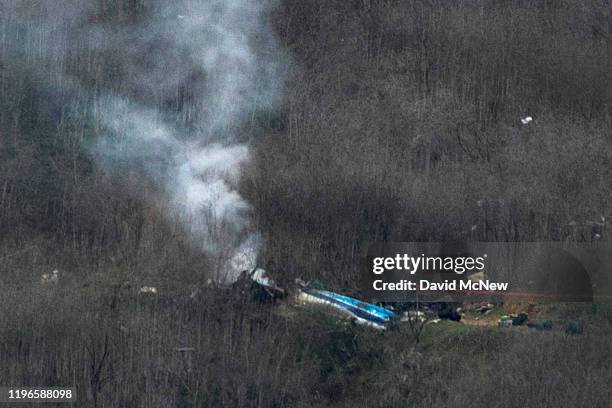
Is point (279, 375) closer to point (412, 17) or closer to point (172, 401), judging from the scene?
point (172, 401)

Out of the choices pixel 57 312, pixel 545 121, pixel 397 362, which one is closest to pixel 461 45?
pixel 545 121

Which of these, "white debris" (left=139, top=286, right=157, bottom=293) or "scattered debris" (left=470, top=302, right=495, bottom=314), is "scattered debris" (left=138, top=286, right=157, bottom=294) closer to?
"white debris" (left=139, top=286, right=157, bottom=293)

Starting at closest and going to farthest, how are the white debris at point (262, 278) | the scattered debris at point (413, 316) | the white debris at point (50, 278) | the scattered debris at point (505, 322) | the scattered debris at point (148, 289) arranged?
the scattered debris at point (505, 322) < the scattered debris at point (413, 316) < the scattered debris at point (148, 289) < the white debris at point (50, 278) < the white debris at point (262, 278)

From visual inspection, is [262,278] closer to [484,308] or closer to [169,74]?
[484,308]

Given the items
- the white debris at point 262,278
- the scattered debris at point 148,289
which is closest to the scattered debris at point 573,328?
the white debris at point 262,278

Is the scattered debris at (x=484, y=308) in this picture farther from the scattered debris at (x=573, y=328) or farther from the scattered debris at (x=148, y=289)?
the scattered debris at (x=148, y=289)

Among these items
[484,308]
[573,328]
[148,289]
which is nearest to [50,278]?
[148,289]
